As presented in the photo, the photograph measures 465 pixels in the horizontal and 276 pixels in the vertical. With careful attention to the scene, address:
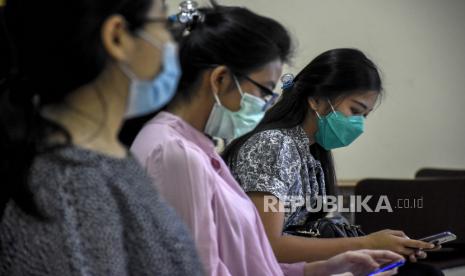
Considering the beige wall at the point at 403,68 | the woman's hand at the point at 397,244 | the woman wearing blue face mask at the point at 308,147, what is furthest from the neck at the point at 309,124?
the beige wall at the point at 403,68

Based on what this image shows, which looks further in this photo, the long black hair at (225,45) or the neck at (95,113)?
the long black hair at (225,45)

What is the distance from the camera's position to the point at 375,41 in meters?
3.38

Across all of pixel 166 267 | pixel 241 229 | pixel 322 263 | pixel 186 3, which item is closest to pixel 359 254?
pixel 322 263

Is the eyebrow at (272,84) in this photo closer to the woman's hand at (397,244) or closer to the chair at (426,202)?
the woman's hand at (397,244)

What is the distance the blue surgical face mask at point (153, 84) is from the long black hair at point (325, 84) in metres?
0.97

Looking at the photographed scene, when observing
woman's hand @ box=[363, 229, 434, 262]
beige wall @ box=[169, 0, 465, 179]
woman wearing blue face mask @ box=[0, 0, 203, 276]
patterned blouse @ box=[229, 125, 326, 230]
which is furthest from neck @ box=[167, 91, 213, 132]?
beige wall @ box=[169, 0, 465, 179]

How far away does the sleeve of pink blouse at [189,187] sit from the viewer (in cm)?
120

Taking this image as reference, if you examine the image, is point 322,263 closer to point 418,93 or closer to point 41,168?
point 41,168

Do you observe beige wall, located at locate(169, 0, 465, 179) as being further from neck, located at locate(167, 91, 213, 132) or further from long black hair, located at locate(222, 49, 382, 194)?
neck, located at locate(167, 91, 213, 132)

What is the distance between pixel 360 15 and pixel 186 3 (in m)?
2.14

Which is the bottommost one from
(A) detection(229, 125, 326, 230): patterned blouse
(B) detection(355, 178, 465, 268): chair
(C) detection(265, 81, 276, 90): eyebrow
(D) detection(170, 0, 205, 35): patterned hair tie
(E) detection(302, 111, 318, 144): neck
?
(B) detection(355, 178, 465, 268): chair

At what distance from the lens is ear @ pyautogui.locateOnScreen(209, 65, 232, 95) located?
4.41ft

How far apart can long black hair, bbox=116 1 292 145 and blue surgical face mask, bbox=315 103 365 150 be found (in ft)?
1.91

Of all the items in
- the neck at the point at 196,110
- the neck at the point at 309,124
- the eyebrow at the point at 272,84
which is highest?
the eyebrow at the point at 272,84
